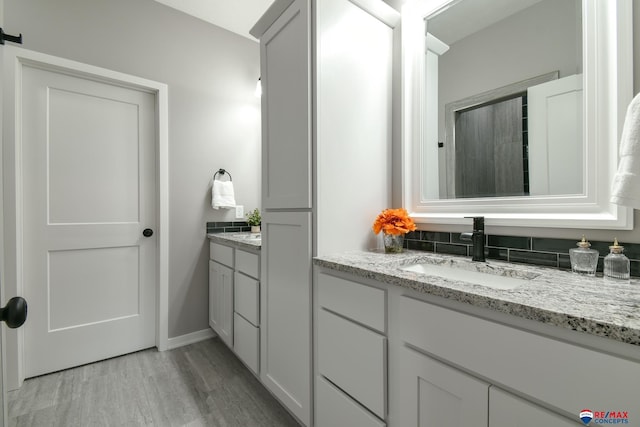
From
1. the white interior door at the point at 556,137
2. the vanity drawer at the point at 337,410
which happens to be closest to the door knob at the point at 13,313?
the vanity drawer at the point at 337,410

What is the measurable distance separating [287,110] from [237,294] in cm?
123

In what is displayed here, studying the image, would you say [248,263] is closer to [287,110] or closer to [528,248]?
[287,110]

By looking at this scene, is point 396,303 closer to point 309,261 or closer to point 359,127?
point 309,261

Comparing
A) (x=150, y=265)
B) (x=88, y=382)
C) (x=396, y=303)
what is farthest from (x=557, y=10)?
(x=88, y=382)

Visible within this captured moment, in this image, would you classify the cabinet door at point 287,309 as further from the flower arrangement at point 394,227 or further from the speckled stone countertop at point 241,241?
the flower arrangement at point 394,227

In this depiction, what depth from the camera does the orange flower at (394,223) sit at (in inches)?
54.3

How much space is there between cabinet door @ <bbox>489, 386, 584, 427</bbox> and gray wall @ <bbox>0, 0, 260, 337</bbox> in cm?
227

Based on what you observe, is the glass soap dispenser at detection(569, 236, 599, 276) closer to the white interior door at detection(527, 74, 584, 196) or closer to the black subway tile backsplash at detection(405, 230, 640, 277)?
the black subway tile backsplash at detection(405, 230, 640, 277)

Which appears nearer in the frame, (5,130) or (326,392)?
(326,392)

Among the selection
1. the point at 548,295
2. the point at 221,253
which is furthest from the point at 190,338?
the point at 548,295

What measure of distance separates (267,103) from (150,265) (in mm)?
1631

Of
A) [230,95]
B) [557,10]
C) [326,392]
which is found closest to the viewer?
[557,10]

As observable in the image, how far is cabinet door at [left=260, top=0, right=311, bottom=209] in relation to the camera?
134 cm

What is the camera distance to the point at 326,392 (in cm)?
123
